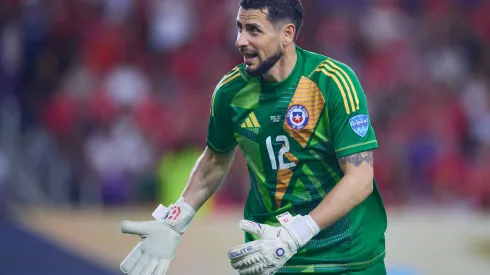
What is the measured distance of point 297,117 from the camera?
4672 millimetres

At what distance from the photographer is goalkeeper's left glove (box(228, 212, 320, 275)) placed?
4.29 meters

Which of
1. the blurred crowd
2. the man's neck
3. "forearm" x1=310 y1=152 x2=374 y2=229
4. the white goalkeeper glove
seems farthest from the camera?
the blurred crowd

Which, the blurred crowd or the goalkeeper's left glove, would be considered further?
the blurred crowd

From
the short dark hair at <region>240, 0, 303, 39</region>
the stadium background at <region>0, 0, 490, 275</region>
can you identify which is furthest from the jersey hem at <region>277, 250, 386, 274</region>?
the stadium background at <region>0, 0, 490, 275</region>

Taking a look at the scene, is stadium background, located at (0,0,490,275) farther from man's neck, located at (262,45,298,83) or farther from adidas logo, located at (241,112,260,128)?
man's neck, located at (262,45,298,83)

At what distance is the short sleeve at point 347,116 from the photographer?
178 inches

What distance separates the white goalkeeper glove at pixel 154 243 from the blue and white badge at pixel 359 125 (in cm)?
108

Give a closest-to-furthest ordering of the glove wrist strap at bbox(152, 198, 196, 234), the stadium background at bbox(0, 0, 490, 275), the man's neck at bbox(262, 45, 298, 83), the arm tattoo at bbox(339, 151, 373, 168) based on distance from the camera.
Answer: the arm tattoo at bbox(339, 151, 373, 168), the man's neck at bbox(262, 45, 298, 83), the glove wrist strap at bbox(152, 198, 196, 234), the stadium background at bbox(0, 0, 490, 275)

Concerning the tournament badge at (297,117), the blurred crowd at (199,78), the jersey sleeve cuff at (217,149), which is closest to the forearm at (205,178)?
the jersey sleeve cuff at (217,149)

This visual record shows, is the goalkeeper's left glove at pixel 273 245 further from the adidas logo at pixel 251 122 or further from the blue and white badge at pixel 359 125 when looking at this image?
the adidas logo at pixel 251 122

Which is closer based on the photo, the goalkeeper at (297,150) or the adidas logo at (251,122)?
the goalkeeper at (297,150)

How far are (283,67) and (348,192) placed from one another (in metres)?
0.74

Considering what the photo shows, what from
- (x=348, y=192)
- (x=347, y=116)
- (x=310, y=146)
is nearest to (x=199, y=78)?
(x=310, y=146)

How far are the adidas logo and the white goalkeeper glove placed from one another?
60cm
